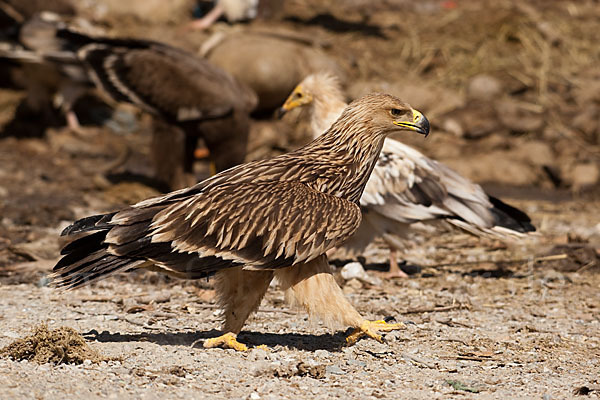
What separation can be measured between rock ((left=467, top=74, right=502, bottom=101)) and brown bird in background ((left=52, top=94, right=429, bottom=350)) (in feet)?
27.1

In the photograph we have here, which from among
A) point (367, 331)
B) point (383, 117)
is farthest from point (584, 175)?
point (367, 331)

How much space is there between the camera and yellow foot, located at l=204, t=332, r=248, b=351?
15.6 ft

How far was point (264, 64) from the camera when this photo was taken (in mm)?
11930

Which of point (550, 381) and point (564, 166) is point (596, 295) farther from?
point (564, 166)

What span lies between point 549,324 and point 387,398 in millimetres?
2038

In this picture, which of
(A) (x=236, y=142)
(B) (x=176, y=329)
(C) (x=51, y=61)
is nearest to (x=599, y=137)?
(A) (x=236, y=142)

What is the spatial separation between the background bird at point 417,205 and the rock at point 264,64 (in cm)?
495

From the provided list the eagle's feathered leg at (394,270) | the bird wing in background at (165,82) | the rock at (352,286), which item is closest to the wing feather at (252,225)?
the rock at (352,286)

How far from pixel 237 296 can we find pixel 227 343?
0.26 meters

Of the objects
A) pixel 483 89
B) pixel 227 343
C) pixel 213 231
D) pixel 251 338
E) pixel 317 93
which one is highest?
pixel 317 93

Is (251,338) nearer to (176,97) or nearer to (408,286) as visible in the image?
(408,286)

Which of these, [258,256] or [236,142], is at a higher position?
[258,256]

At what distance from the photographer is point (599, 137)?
38.7ft

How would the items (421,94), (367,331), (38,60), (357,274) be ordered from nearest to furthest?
(367,331)
(357,274)
(38,60)
(421,94)
